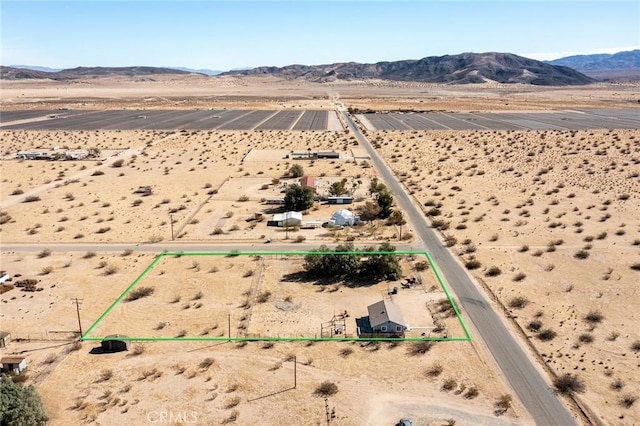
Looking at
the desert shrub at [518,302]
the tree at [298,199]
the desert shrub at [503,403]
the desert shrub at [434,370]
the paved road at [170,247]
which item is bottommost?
the desert shrub at [503,403]

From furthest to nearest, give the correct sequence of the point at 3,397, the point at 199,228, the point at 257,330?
the point at 199,228
the point at 257,330
the point at 3,397

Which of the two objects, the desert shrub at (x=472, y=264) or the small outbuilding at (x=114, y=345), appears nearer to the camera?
the small outbuilding at (x=114, y=345)

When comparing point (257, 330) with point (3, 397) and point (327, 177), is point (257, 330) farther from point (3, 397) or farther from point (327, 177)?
point (327, 177)

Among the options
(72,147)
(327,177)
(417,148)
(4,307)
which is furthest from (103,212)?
(417,148)

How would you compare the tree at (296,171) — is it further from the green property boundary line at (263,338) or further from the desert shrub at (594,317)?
the desert shrub at (594,317)

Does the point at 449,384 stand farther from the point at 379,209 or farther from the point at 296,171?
the point at 296,171

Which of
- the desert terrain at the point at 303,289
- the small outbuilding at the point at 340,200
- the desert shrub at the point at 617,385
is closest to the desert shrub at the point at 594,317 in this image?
the desert terrain at the point at 303,289
